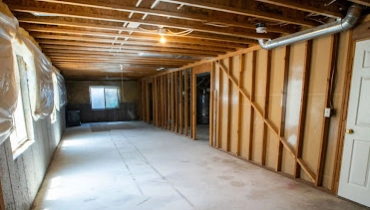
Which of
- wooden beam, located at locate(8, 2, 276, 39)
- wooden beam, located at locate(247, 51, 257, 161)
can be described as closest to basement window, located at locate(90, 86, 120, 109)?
wooden beam, located at locate(247, 51, 257, 161)

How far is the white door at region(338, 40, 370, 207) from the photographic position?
7.32 feet

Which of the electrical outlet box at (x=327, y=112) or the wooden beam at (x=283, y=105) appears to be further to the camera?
the wooden beam at (x=283, y=105)

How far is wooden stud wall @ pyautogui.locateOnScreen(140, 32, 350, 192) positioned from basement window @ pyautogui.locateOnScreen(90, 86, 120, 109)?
7.15 metres

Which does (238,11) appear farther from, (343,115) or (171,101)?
(171,101)

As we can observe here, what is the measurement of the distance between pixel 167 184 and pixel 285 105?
7.38ft

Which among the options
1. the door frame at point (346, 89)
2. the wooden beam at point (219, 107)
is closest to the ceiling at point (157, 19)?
the door frame at point (346, 89)

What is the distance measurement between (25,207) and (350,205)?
3.62 m

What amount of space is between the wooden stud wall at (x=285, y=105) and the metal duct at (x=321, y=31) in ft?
0.53

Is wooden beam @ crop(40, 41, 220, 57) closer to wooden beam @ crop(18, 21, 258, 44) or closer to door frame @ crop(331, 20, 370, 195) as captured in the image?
wooden beam @ crop(18, 21, 258, 44)

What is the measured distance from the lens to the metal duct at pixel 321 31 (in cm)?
218

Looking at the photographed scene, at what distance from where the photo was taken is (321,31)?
A: 2.47m

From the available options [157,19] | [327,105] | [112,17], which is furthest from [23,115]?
[327,105]

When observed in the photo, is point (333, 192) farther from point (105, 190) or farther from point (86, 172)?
point (86, 172)

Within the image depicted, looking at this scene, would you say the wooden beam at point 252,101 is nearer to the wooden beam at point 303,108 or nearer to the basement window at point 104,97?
the wooden beam at point 303,108
